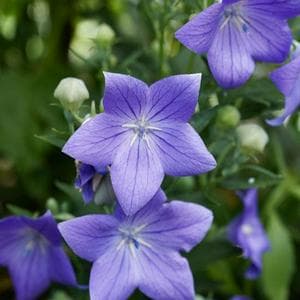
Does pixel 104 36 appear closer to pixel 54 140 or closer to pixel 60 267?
pixel 54 140

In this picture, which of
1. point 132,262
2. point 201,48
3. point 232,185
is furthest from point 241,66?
point 132,262

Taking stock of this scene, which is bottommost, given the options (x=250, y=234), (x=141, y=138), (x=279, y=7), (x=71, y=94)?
(x=250, y=234)

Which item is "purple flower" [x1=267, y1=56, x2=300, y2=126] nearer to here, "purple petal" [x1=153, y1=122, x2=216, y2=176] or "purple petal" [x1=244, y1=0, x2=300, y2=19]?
"purple petal" [x1=244, y1=0, x2=300, y2=19]

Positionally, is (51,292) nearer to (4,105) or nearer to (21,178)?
(21,178)

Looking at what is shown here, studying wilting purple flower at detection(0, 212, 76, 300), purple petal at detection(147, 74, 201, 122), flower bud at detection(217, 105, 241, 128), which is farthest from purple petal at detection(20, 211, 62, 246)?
flower bud at detection(217, 105, 241, 128)

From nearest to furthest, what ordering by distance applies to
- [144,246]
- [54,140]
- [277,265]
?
[54,140] → [144,246] → [277,265]

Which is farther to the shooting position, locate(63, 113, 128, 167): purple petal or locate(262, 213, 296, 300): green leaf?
locate(262, 213, 296, 300): green leaf

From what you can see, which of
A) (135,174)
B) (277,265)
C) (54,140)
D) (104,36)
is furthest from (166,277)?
(277,265)
